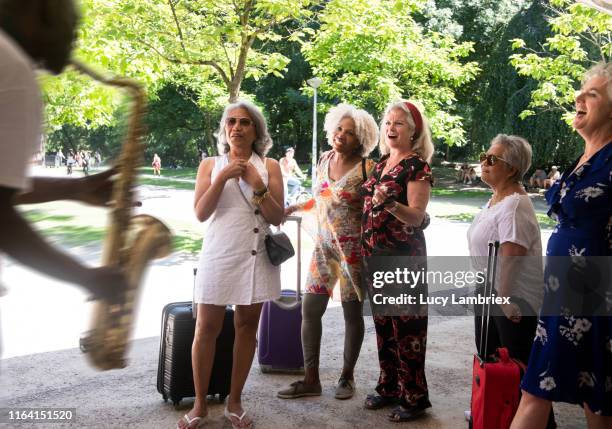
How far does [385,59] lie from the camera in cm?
1178

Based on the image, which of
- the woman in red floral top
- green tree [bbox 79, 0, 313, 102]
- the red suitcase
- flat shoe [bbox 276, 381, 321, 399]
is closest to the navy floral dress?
the red suitcase

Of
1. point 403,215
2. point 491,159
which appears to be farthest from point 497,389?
point 491,159

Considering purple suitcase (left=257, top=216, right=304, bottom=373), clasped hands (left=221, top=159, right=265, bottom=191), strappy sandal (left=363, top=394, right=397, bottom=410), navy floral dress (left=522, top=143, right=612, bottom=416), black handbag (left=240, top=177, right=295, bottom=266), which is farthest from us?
purple suitcase (left=257, top=216, right=304, bottom=373)

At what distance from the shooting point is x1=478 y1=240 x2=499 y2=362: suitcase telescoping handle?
2.84 m

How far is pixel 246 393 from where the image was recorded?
402 centimetres

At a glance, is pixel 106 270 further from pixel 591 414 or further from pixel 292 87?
pixel 292 87

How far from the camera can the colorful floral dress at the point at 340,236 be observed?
3723 millimetres

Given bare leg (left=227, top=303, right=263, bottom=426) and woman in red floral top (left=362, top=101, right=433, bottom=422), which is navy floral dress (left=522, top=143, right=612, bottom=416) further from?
bare leg (left=227, top=303, right=263, bottom=426)

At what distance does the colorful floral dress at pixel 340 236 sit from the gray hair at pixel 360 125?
0.39 ft

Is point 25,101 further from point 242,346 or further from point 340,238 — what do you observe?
point 340,238

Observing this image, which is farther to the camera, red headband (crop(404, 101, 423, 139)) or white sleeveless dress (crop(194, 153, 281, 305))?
red headband (crop(404, 101, 423, 139))

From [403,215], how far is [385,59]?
9.02m
